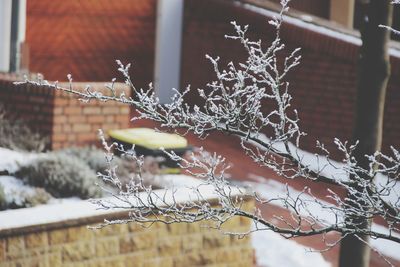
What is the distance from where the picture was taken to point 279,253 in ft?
23.7

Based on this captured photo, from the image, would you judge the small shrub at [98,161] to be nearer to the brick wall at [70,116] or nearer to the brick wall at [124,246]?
the brick wall at [70,116]

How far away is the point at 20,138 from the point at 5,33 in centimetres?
337

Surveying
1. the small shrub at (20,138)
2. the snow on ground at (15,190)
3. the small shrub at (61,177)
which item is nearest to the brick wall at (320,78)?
the small shrub at (20,138)

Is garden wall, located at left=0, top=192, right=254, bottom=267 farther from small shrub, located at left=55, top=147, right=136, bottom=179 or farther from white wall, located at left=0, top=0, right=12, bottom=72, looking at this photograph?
white wall, located at left=0, top=0, right=12, bottom=72

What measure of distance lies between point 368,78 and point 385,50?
225 millimetres

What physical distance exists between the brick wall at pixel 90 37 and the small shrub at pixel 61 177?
19.8 feet

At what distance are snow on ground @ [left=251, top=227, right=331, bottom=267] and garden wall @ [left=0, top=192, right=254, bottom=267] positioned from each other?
36 cm

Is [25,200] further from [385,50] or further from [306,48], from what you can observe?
[306,48]

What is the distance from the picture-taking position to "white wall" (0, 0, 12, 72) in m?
10.6

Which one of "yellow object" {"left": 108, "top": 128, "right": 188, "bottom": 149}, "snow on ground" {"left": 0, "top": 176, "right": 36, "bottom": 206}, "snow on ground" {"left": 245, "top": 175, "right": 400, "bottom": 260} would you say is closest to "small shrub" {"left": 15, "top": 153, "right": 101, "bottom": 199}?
"snow on ground" {"left": 0, "top": 176, "right": 36, "bottom": 206}

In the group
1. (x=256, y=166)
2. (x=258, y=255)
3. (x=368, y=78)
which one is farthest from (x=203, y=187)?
(x=256, y=166)

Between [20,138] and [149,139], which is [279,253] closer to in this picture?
[149,139]

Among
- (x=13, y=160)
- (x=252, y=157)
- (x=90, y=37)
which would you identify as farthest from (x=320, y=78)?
(x=252, y=157)

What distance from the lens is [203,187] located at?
265 inches
